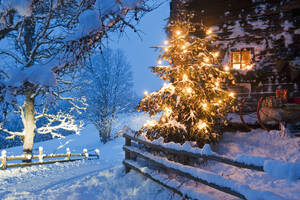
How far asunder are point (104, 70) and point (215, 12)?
49.3 ft

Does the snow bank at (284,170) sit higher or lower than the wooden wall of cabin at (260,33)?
lower

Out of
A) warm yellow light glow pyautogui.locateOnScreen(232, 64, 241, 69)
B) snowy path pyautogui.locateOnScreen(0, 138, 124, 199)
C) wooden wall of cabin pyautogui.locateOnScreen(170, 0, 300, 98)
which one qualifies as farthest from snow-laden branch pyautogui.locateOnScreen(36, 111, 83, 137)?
warm yellow light glow pyautogui.locateOnScreen(232, 64, 241, 69)

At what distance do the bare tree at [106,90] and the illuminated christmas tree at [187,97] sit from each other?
53.5ft

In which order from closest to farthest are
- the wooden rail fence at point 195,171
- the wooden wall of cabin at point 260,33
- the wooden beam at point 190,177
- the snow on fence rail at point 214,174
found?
the snow on fence rail at point 214,174 < the wooden rail fence at point 195,171 < the wooden beam at point 190,177 < the wooden wall of cabin at point 260,33

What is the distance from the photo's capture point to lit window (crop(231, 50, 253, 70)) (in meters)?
9.15

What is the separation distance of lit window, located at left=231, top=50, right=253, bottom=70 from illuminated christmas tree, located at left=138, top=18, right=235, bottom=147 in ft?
13.1

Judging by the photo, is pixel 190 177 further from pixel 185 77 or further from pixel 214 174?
pixel 185 77

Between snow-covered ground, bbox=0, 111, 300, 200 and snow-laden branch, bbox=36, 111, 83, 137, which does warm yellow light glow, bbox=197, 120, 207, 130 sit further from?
snow-laden branch, bbox=36, 111, 83, 137

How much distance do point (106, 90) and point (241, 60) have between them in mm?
15459

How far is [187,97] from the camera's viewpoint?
5.62 meters

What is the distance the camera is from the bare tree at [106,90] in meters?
21.6

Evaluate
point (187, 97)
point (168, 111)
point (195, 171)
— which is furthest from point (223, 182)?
point (168, 111)

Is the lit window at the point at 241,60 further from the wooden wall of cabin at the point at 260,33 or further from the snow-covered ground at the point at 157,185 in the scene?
the snow-covered ground at the point at 157,185

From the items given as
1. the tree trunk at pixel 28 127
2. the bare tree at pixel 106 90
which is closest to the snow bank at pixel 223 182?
the tree trunk at pixel 28 127
